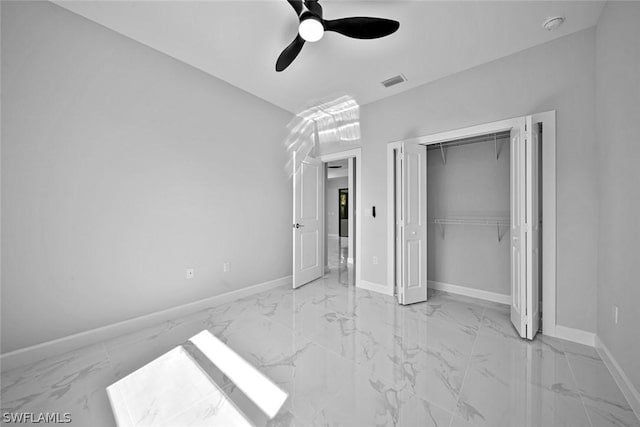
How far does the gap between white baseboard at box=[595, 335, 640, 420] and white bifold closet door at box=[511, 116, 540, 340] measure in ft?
1.29

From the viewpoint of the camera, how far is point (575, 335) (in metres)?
2.12

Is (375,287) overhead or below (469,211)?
below

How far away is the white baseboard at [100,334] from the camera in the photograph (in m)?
1.79

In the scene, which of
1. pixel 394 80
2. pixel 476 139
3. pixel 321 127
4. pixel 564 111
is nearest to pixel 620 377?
pixel 564 111

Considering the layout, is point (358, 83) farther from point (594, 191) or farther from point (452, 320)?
point (452, 320)

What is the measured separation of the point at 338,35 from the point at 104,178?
99.9 inches

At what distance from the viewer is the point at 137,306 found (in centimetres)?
236

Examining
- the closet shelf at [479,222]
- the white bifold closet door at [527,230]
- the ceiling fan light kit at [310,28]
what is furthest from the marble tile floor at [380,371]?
the ceiling fan light kit at [310,28]

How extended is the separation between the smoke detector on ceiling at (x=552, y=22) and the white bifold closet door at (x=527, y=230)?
0.79 meters

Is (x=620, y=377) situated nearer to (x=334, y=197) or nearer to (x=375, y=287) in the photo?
(x=375, y=287)

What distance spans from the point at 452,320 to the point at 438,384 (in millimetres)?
1133

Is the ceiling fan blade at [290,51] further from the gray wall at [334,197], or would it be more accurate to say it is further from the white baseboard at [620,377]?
the gray wall at [334,197]

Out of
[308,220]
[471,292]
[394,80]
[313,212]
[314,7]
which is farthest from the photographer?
[313,212]

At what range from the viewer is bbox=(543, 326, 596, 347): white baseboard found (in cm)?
206
